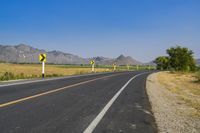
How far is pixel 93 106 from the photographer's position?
372 inches

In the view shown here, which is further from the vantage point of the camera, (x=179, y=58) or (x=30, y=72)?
(x=179, y=58)

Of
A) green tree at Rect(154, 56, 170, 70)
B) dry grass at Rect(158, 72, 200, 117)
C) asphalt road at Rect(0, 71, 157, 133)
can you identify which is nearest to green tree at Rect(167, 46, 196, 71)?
green tree at Rect(154, 56, 170, 70)

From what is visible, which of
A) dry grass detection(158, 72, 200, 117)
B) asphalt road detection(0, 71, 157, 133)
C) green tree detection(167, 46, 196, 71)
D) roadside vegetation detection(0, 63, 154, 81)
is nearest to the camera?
asphalt road detection(0, 71, 157, 133)

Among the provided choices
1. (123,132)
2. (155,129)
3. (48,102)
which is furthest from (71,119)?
(48,102)

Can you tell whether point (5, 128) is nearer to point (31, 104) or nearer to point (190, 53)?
point (31, 104)

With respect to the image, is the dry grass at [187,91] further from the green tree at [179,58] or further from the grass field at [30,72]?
the green tree at [179,58]

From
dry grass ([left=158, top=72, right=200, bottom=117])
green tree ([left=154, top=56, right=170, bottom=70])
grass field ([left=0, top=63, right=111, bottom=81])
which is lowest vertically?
dry grass ([left=158, top=72, right=200, bottom=117])

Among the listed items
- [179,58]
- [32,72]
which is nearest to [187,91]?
[32,72]

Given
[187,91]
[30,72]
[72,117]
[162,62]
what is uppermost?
[162,62]

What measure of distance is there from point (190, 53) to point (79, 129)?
217 feet

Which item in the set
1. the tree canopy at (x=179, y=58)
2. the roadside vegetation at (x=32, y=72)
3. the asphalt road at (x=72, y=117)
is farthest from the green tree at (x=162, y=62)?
the asphalt road at (x=72, y=117)

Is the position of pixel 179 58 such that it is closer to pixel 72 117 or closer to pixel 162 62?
pixel 162 62

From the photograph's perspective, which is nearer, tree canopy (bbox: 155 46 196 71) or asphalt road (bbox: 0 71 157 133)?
asphalt road (bbox: 0 71 157 133)

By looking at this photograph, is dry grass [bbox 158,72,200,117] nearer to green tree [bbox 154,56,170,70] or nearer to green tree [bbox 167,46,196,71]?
green tree [bbox 167,46,196,71]
